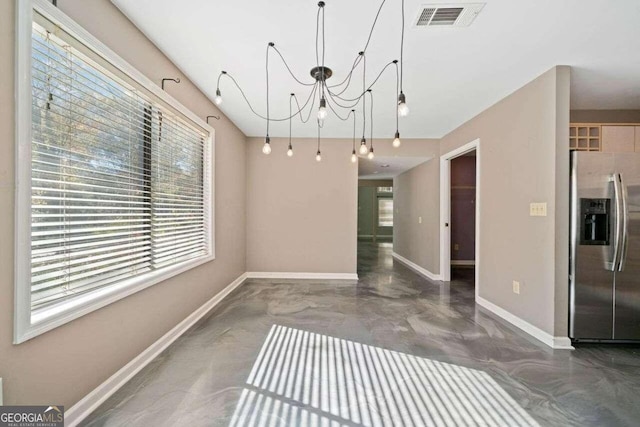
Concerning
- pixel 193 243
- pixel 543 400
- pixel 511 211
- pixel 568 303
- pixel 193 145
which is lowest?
pixel 543 400

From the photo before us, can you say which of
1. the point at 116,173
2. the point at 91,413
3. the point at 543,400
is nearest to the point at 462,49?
the point at 543,400

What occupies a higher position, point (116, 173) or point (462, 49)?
point (462, 49)

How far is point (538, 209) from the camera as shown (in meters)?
2.47

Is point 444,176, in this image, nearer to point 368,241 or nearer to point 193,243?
point 193,243

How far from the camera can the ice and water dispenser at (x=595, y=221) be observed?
226 cm

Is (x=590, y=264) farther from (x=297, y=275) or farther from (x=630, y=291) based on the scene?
(x=297, y=275)

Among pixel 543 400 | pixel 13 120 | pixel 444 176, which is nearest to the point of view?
pixel 13 120

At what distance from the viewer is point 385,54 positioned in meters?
2.14

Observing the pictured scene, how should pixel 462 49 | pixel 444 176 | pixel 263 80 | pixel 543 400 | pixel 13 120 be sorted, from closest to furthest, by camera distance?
pixel 13 120 < pixel 543 400 < pixel 462 49 < pixel 263 80 < pixel 444 176

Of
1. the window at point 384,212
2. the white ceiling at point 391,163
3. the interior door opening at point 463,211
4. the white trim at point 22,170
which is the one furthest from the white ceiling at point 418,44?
the window at point 384,212

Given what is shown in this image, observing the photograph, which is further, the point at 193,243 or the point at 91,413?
the point at 193,243

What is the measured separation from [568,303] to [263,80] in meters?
3.65

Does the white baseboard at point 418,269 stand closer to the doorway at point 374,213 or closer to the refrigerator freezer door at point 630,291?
the refrigerator freezer door at point 630,291

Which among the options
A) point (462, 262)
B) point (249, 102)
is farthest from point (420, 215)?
point (249, 102)
